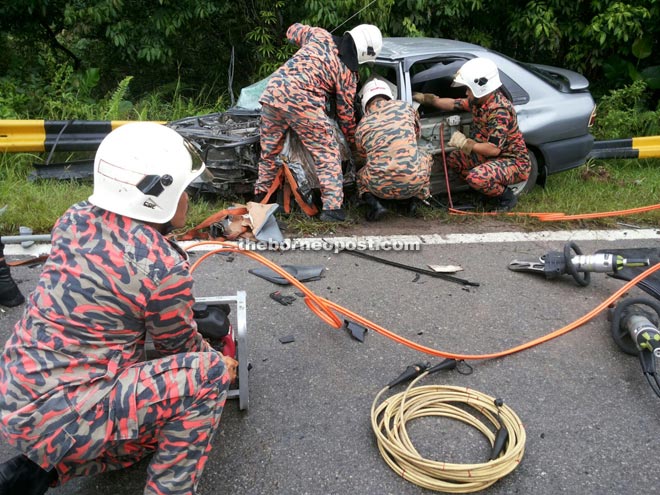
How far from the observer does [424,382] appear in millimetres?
2939

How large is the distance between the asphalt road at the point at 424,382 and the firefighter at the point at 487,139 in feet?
3.65

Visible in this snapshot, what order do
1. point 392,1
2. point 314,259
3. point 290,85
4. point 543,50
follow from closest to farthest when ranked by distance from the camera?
point 314,259 < point 290,85 < point 392,1 < point 543,50

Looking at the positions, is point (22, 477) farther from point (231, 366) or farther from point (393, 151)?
point (393, 151)

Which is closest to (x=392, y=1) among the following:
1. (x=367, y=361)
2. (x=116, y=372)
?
(x=367, y=361)

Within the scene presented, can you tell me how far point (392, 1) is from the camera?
21.9 ft

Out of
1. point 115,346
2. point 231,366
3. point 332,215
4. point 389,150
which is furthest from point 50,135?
point 115,346

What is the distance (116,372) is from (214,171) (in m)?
3.36

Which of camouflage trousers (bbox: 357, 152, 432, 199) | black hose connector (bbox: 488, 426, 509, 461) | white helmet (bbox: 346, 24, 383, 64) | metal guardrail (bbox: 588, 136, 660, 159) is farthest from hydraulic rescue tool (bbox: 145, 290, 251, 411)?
metal guardrail (bbox: 588, 136, 660, 159)

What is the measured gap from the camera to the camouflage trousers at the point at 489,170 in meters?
5.14

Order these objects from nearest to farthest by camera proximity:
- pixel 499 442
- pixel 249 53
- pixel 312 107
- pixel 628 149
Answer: pixel 499 442, pixel 312 107, pixel 628 149, pixel 249 53

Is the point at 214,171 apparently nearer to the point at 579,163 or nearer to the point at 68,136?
the point at 68,136

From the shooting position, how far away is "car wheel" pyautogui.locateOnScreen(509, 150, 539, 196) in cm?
547

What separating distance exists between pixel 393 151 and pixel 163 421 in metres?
3.28

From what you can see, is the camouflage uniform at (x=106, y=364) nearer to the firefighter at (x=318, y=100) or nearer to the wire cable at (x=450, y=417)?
the wire cable at (x=450, y=417)
